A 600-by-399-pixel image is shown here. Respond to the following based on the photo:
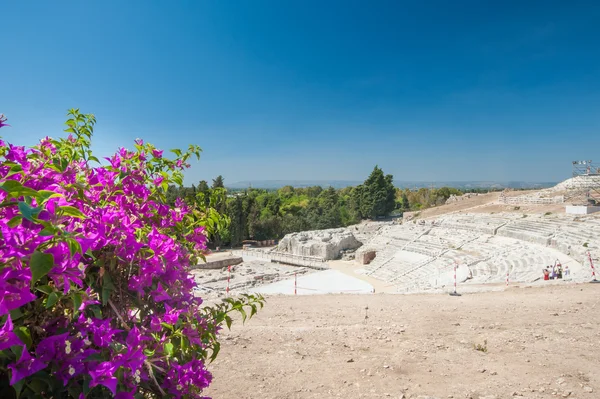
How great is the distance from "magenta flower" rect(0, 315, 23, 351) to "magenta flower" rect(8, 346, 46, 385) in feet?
0.14

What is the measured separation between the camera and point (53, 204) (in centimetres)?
100

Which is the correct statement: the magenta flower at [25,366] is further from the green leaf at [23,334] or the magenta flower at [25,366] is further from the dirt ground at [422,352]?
the dirt ground at [422,352]

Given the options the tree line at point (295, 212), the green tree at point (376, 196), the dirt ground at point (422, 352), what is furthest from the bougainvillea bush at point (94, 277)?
the green tree at point (376, 196)

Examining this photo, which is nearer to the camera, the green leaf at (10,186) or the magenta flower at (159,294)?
the green leaf at (10,186)

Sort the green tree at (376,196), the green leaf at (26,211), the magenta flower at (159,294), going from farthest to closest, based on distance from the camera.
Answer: the green tree at (376,196), the magenta flower at (159,294), the green leaf at (26,211)

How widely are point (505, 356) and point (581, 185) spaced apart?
3912cm

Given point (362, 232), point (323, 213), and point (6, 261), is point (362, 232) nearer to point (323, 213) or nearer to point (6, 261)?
point (323, 213)

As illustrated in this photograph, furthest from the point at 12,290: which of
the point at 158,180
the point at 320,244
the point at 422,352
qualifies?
the point at 320,244

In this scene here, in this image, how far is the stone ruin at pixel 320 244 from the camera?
1146 inches

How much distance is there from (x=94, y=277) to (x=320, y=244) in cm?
2808

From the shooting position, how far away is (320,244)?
2931 centimetres

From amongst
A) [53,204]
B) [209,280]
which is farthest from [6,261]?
[209,280]

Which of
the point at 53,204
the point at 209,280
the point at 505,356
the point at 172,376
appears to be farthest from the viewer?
the point at 209,280

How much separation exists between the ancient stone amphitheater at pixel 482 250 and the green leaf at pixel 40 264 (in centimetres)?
1386
